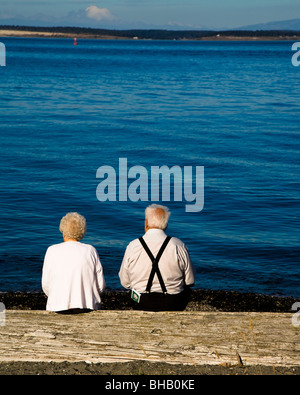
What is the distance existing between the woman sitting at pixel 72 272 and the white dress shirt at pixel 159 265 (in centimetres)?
36

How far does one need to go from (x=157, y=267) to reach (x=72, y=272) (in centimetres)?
86

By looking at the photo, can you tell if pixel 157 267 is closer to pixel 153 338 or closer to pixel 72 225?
pixel 153 338

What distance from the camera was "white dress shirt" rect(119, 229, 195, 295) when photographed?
5.78m

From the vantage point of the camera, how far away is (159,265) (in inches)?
229

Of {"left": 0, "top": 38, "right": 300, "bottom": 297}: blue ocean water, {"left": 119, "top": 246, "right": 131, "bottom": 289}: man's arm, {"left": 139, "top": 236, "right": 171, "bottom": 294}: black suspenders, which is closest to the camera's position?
{"left": 139, "top": 236, "right": 171, "bottom": 294}: black suspenders

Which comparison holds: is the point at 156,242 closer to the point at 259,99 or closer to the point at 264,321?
the point at 264,321

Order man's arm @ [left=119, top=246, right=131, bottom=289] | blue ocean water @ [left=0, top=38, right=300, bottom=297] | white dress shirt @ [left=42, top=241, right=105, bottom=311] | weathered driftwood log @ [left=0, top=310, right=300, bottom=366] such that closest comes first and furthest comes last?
weathered driftwood log @ [left=0, top=310, right=300, bottom=366]
white dress shirt @ [left=42, top=241, right=105, bottom=311]
man's arm @ [left=119, top=246, right=131, bottom=289]
blue ocean water @ [left=0, top=38, right=300, bottom=297]

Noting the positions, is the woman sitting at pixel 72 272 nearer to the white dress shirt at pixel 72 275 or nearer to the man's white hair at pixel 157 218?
the white dress shirt at pixel 72 275

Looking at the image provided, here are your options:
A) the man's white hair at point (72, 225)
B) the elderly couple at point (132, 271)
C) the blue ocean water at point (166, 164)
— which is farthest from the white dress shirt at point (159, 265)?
the blue ocean water at point (166, 164)

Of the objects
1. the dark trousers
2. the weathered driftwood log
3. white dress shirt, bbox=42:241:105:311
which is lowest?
the weathered driftwood log

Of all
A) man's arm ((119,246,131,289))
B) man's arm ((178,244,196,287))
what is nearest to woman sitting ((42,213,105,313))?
man's arm ((119,246,131,289))

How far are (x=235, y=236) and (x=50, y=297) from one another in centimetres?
824

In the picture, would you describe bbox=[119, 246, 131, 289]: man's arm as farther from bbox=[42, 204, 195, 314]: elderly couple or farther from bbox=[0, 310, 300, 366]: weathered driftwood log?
bbox=[0, 310, 300, 366]: weathered driftwood log

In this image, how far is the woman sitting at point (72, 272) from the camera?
5574 millimetres
